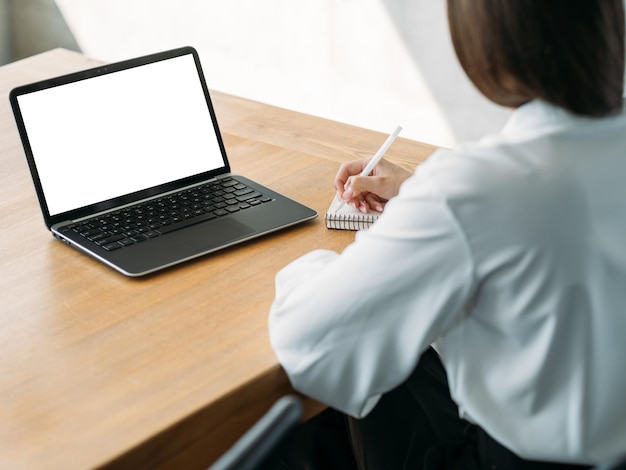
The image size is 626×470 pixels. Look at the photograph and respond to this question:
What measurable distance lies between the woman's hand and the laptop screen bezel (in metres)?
0.24

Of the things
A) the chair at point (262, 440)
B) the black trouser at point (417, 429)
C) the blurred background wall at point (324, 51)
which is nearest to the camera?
the chair at point (262, 440)

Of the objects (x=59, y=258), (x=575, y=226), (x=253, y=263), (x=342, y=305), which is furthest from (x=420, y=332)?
(x=59, y=258)

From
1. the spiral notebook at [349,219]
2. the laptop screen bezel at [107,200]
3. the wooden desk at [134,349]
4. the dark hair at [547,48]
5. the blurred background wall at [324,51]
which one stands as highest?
the dark hair at [547,48]

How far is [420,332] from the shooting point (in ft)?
3.17

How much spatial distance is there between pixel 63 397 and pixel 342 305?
1.09 feet

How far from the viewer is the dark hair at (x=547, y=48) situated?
0.91 meters

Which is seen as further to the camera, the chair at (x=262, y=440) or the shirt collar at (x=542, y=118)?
the shirt collar at (x=542, y=118)

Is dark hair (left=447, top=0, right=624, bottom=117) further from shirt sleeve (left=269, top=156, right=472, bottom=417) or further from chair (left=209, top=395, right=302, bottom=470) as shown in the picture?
chair (left=209, top=395, right=302, bottom=470)

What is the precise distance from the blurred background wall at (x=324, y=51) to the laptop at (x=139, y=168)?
3.88ft

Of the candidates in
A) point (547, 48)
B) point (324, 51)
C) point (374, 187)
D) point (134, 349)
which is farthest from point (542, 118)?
point (324, 51)

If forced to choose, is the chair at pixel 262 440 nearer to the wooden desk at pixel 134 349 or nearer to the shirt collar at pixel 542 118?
the wooden desk at pixel 134 349

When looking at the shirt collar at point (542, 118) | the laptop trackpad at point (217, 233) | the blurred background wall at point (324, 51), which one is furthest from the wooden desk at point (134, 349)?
the blurred background wall at point (324, 51)

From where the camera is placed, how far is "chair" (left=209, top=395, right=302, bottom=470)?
0.69m

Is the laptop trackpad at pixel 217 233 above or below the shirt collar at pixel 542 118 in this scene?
below
